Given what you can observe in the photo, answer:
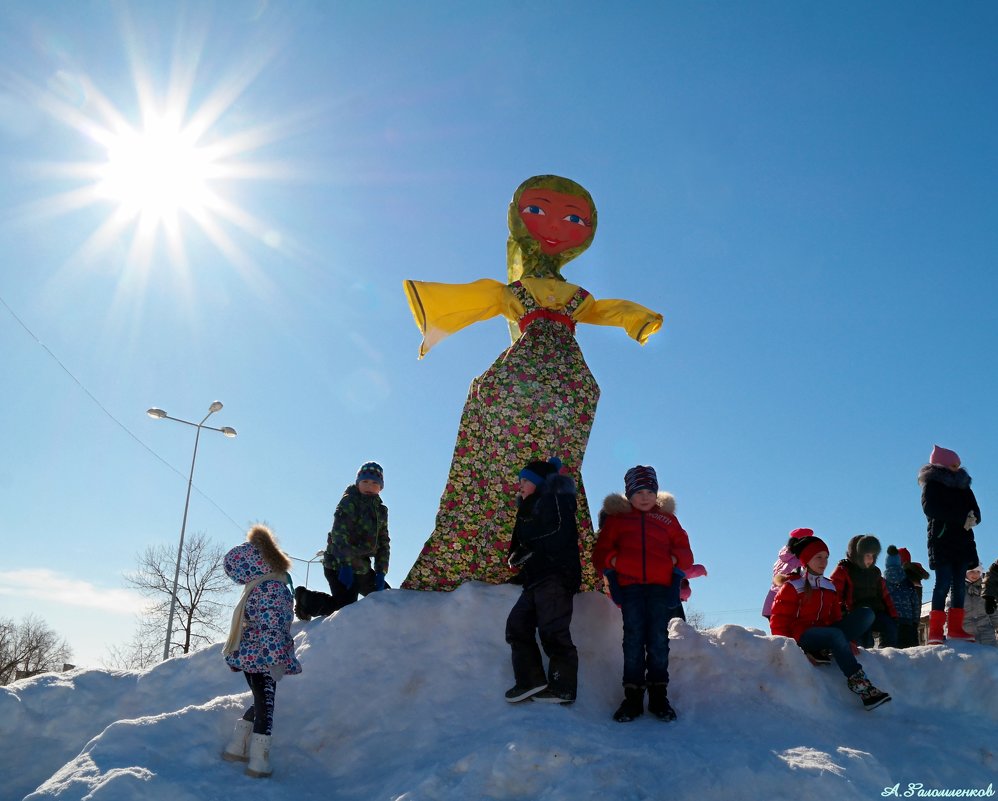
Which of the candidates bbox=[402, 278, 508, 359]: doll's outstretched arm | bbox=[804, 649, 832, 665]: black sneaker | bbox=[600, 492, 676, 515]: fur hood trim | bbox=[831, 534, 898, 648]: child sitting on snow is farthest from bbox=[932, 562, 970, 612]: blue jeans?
bbox=[402, 278, 508, 359]: doll's outstretched arm

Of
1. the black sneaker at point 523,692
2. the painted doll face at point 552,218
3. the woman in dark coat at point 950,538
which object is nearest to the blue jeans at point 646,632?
the black sneaker at point 523,692

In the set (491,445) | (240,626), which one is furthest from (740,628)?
(240,626)

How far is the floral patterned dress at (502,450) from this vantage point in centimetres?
556

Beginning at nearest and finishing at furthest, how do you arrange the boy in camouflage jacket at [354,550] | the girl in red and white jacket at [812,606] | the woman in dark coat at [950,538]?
1. the girl in red and white jacket at [812,606]
2. the woman in dark coat at [950,538]
3. the boy in camouflage jacket at [354,550]

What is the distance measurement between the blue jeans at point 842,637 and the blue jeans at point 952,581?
1.43 m

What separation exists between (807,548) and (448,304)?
332cm

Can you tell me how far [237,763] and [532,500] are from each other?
7.09 ft

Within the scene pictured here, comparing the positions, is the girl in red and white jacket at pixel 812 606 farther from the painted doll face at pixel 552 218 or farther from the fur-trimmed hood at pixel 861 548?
the painted doll face at pixel 552 218

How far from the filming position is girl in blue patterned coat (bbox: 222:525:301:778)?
12.8ft

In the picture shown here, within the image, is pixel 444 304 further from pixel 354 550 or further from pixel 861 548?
pixel 861 548

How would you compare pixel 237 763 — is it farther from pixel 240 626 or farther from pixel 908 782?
pixel 908 782

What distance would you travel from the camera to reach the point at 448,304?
626cm

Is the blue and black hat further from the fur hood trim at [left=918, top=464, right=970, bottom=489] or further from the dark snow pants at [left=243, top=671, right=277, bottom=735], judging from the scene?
the fur hood trim at [left=918, top=464, right=970, bottom=489]

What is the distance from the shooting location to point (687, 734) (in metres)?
3.94
